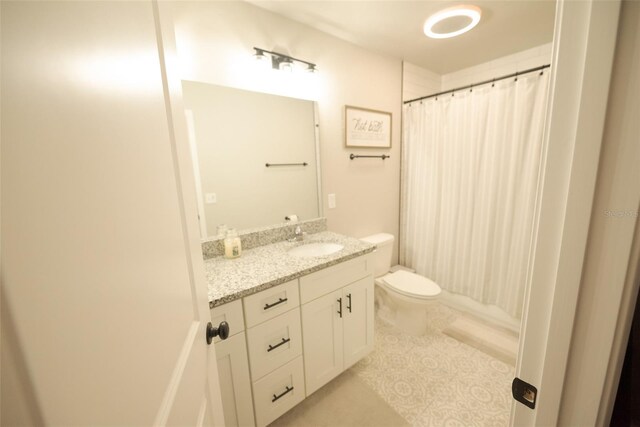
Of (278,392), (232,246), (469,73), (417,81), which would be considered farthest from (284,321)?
(469,73)

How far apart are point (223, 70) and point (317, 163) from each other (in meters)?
0.85

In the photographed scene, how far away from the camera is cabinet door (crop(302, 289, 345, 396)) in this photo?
135 cm

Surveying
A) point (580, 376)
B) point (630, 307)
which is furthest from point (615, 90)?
point (580, 376)

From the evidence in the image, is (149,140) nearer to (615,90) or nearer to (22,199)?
(22,199)

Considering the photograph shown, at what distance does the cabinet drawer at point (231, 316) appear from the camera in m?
1.01

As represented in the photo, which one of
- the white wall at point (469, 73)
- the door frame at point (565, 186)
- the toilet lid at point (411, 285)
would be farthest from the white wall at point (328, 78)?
A: the door frame at point (565, 186)

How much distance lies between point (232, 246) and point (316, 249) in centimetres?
58

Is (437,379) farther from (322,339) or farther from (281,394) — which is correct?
(281,394)

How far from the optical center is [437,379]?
5.27 feet

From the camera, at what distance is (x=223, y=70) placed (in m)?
1.44

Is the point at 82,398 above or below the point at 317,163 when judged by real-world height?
below

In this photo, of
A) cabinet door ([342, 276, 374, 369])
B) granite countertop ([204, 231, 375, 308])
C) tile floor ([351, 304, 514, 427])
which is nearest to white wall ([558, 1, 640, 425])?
granite countertop ([204, 231, 375, 308])

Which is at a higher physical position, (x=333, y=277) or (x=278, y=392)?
(x=333, y=277)

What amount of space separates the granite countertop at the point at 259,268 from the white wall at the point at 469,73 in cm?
184
